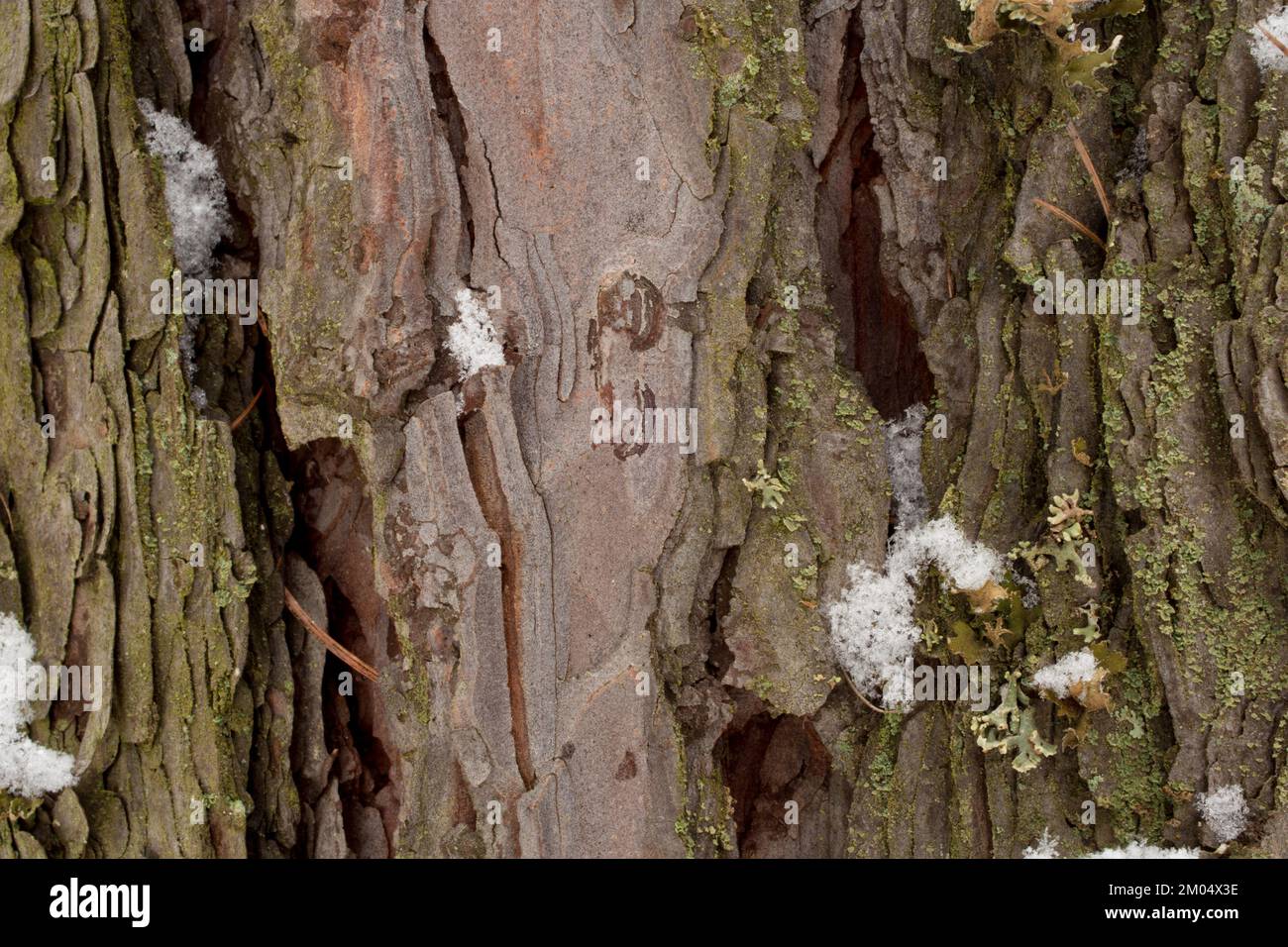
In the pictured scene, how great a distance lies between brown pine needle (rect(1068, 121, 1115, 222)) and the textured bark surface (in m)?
0.03

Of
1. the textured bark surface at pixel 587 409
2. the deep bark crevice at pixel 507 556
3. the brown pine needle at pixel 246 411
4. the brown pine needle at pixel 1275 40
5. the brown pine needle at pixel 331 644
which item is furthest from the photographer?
the brown pine needle at pixel 331 644

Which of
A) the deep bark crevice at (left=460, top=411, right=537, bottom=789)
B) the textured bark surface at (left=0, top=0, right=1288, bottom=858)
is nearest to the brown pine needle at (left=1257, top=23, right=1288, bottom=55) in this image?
the textured bark surface at (left=0, top=0, right=1288, bottom=858)

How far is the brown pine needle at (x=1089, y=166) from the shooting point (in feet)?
13.0

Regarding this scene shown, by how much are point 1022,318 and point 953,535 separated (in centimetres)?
81

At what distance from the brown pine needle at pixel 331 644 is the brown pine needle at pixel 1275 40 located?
3.84 metres

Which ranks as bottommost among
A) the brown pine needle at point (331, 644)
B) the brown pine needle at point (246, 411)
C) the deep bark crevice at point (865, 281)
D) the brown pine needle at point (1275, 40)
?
the brown pine needle at point (331, 644)

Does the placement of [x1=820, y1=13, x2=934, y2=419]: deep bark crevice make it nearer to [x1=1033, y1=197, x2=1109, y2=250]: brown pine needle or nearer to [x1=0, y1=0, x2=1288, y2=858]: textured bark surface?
[x1=0, y1=0, x2=1288, y2=858]: textured bark surface

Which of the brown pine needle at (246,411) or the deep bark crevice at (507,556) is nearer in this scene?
the deep bark crevice at (507,556)

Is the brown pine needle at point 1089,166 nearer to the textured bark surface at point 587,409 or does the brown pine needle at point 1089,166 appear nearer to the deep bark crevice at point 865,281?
the textured bark surface at point 587,409

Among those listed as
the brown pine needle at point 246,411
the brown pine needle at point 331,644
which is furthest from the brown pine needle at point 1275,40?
the brown pine needle at point 331,644

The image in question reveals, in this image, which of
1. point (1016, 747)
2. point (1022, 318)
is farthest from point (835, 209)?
point (1016, 747)

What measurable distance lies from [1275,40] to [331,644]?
12.9 feet

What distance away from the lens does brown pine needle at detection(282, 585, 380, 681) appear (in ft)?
14.3

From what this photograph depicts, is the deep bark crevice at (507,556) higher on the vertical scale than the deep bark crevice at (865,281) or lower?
lower
